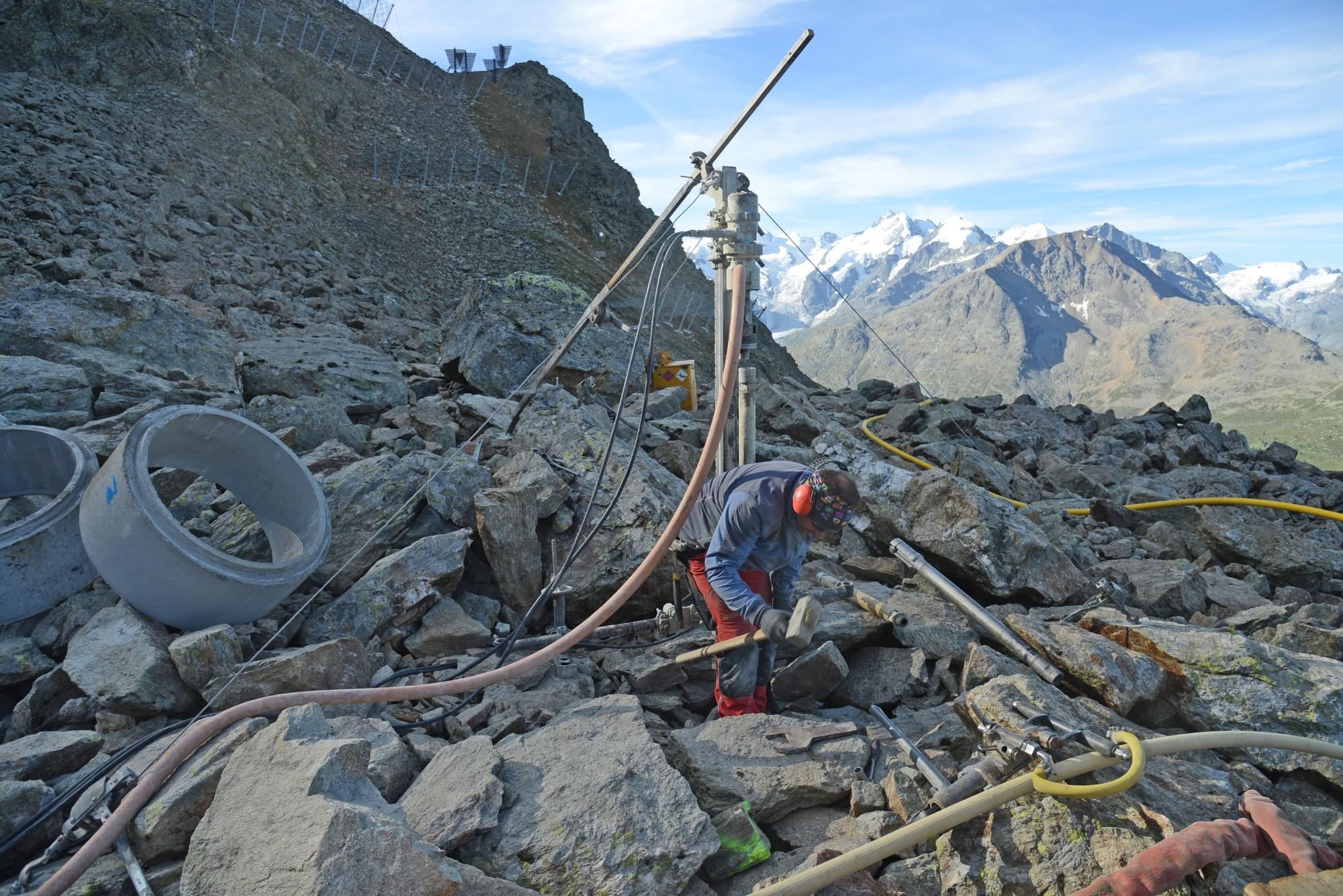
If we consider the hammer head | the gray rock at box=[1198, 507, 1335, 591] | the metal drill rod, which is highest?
the gray rock at box=[1198, 507, 1335, 591]

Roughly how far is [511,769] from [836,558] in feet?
12.6

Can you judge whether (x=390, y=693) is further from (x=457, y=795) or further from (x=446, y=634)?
(x=457, y=795)

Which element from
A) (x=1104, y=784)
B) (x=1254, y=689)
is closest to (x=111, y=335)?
(x=1104, y=784)

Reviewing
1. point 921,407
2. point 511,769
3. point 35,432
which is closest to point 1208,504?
point 921,407

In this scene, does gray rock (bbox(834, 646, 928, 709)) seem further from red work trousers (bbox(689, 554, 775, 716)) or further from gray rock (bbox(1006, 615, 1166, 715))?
gray rock (bbox(1006, 615, 1166, 715))

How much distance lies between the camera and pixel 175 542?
14.9ft

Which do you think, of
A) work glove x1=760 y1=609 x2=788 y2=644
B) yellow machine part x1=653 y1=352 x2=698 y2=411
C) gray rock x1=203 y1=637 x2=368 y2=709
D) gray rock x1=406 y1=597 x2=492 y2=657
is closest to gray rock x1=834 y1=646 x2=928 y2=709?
work glove x1=760 y1=609 x2=788 y2=644

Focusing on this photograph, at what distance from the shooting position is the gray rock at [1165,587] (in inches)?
255

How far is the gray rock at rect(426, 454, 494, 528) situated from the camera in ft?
19.9

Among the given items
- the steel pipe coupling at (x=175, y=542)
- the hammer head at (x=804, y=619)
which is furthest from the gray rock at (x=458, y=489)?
the hammer head at (x=804, y=619)

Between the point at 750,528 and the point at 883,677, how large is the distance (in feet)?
4.97

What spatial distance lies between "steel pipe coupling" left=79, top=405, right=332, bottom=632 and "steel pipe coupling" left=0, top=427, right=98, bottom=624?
29cm

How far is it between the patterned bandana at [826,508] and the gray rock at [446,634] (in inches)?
101

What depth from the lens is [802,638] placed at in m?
3.74
